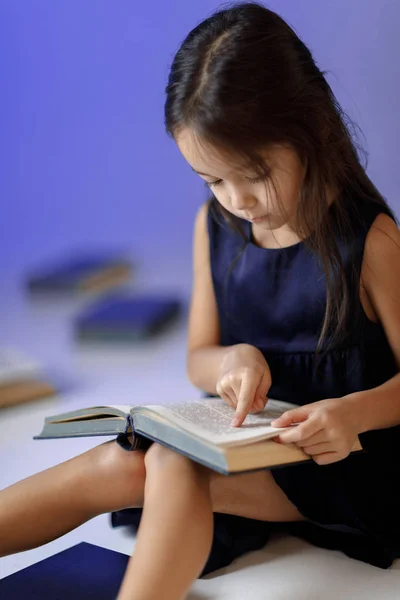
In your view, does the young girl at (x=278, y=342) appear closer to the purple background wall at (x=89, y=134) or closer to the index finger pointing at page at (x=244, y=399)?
the index finger pointing at page at (x=244, y=399)

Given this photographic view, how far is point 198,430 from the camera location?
964 mm

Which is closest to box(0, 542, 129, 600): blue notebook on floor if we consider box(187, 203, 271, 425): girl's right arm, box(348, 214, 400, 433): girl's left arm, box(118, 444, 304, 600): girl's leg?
box(118, 444, 304, 600): girl's leg

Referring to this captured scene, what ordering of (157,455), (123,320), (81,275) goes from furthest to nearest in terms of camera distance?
(81,275) < (123,320) < (157,455)

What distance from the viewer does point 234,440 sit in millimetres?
924

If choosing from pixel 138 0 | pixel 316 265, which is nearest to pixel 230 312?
pixel 316 265

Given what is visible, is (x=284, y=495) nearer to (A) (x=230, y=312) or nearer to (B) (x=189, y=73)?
(A) (x=230, y=312)

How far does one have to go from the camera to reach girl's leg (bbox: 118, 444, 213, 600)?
2.92 feet

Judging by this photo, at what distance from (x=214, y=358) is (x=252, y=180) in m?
0.32

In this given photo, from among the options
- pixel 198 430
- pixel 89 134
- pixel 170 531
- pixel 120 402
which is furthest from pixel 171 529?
pixel 89 134

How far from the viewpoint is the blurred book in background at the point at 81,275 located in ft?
8.38

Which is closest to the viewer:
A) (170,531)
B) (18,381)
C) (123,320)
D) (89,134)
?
(170,531)

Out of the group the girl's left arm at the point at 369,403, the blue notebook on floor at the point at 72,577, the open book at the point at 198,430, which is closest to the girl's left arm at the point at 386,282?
the girl's left arm at the point at 369,403

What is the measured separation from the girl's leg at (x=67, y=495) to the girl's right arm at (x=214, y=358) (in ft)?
0.46

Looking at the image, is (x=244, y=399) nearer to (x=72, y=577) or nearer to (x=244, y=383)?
(x=244, y=383)
